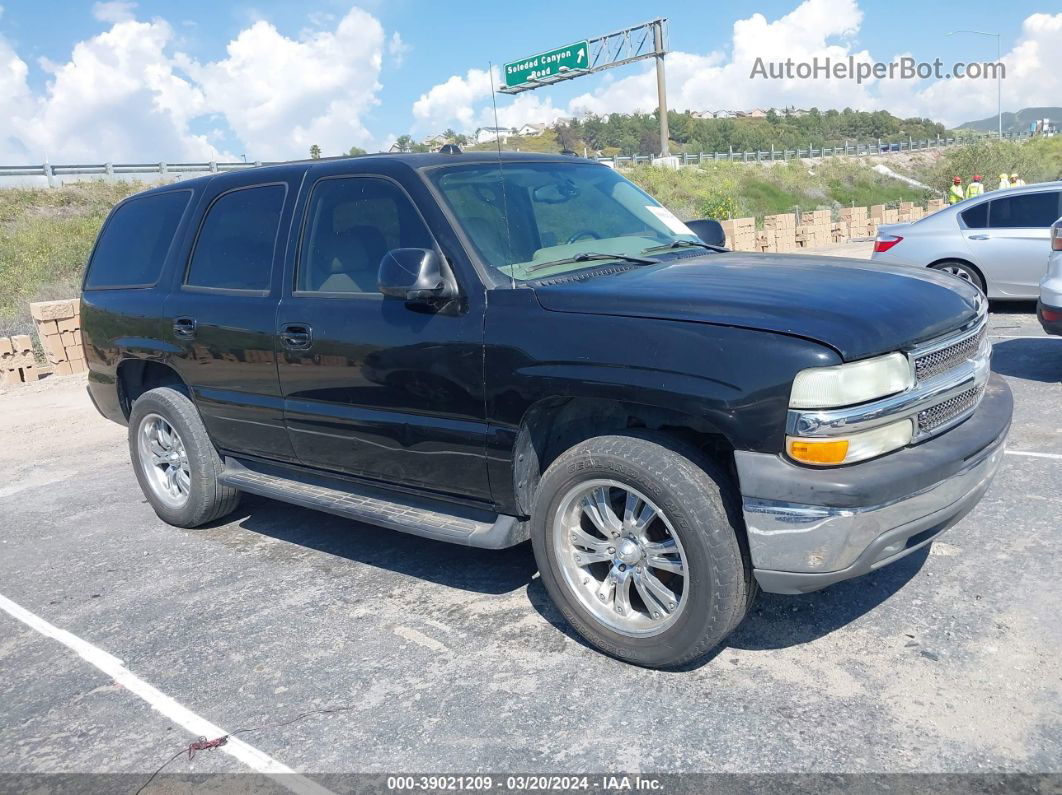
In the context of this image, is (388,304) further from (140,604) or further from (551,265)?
(140,604)

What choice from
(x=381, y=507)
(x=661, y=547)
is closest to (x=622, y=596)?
(x=661, y=547)

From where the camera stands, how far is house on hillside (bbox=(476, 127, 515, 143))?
166 inches

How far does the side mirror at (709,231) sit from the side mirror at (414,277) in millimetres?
1840

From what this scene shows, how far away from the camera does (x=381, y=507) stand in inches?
168

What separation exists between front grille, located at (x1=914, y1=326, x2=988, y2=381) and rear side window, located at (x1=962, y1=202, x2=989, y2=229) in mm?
8149

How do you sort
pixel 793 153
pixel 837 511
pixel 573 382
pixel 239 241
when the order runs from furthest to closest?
pixel 793 153, pixel 239 241, pixel 573 382, pixel 837 511

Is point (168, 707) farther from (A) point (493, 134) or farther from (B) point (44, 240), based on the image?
(B) point (44, 240)

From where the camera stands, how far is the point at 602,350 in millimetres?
3357

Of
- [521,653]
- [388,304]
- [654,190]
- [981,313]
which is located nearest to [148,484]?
[388,304]

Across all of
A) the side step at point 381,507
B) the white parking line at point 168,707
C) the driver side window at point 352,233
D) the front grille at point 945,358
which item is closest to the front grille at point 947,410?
the front grille at point 945,358

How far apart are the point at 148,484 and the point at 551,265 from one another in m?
3.22

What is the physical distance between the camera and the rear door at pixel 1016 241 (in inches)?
411

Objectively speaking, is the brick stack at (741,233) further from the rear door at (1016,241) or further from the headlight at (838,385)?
the headlight at (838,385)

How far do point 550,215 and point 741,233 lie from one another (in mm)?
17605
